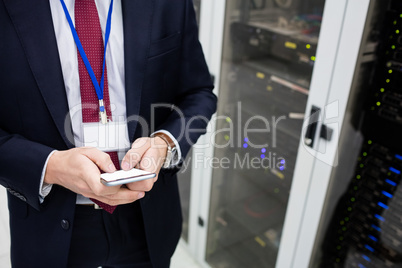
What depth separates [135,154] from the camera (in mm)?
958

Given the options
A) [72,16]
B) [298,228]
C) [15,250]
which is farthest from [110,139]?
[298,228]

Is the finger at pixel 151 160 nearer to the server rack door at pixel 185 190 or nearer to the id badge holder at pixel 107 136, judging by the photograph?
the id badge holder at pixel 107 136

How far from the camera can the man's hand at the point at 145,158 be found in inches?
36.2

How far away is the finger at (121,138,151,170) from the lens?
36.8 inches

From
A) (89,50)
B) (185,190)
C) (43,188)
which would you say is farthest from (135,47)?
(185,190)

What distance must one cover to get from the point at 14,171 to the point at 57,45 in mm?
360

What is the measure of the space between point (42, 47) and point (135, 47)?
25 centimetres

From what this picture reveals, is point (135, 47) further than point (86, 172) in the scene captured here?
Yes

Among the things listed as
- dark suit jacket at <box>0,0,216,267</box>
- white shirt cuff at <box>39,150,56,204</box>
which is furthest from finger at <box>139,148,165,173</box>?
white shirt cuff at <box>39,150,56,204</box>

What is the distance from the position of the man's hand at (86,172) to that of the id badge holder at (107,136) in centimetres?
12

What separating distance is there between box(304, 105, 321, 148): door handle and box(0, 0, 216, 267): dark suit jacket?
1.30 feet

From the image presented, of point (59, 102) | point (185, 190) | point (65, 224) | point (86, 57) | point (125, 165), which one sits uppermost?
point (86, 57)

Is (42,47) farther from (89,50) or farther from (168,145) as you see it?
(168,145)

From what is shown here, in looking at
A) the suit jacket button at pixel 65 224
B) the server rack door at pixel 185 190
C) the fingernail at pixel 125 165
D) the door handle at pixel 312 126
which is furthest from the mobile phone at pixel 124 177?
the server rack door at pixel 185 190
